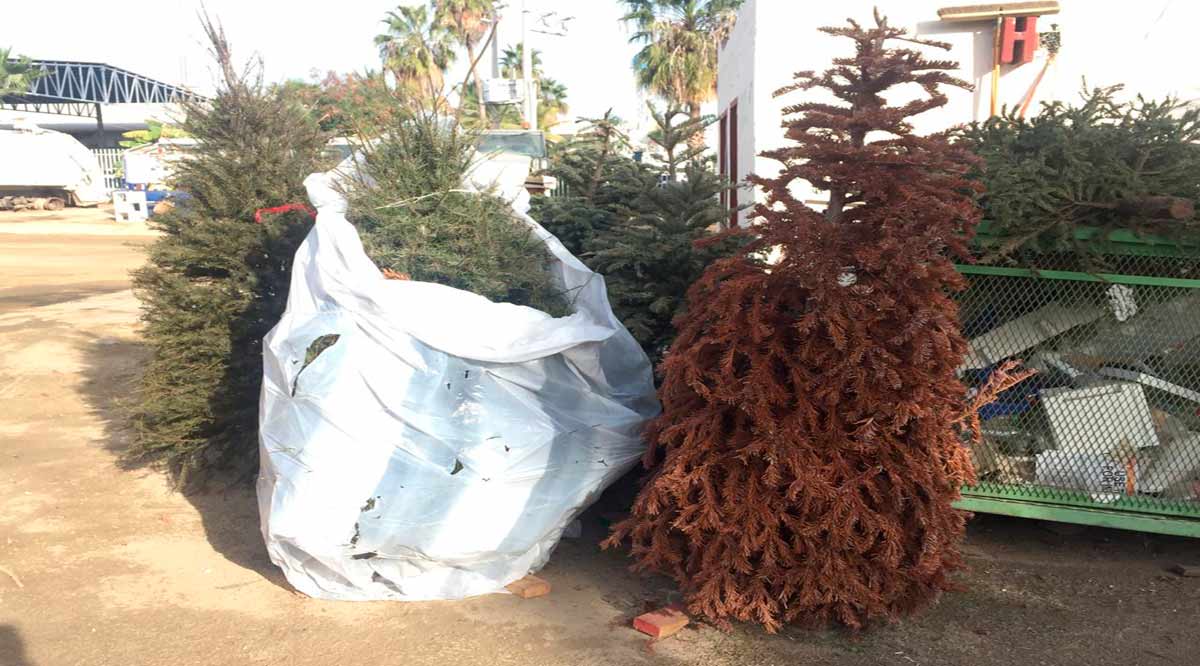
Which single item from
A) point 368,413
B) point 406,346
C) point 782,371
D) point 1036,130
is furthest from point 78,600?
point 1036,130

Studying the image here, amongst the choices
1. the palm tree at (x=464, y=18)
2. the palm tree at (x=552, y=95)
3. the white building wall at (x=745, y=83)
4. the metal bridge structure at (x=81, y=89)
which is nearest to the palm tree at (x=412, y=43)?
the palm tree at (x=464, y=18)

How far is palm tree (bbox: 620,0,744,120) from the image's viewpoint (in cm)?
2605

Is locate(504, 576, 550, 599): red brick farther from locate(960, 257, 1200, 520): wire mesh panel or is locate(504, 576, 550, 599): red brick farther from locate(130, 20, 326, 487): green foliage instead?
locate(130, 20, 326, 487): green foliage

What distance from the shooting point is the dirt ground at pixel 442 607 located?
3.43 metres

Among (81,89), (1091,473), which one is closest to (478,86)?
(1091,473)

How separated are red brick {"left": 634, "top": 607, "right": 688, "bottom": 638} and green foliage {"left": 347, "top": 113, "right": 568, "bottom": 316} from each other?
1540mm

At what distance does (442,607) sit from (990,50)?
6.07m

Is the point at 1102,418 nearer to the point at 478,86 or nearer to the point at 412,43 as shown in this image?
the point at 478,86

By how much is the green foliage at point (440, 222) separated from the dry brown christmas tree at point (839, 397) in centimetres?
115

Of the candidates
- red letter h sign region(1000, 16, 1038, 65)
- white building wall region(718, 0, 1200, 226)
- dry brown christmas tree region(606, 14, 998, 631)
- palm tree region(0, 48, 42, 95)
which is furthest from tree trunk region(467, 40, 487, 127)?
→ palm tree region(0, 48, 42, 95)

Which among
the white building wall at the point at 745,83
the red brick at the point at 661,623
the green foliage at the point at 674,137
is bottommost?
the red brick at the point at 661,623

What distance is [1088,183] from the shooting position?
3914mm

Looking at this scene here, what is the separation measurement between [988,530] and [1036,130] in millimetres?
1916

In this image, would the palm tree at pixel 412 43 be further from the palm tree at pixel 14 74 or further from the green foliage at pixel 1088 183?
the green foliage at pixel 1088 183
